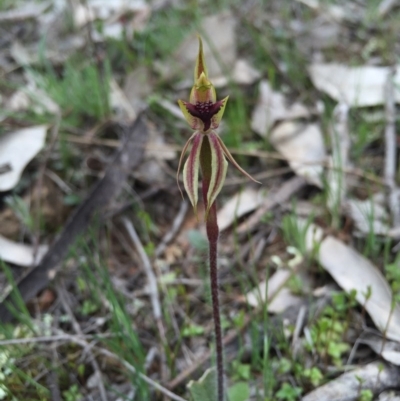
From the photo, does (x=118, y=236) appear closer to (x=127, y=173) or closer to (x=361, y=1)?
(x=127, y=173)

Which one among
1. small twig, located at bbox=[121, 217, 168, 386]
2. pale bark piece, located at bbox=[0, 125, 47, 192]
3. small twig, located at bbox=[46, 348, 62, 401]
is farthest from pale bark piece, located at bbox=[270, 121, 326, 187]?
small twig, located at bbox=[46, 348, 62, 401]

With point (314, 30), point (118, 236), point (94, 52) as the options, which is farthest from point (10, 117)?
point (314, 30)

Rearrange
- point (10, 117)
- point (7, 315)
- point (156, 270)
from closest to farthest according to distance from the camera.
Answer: point (7, 315), point (156, 270), point (10, 117)

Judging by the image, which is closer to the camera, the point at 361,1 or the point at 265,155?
the point at 265,155

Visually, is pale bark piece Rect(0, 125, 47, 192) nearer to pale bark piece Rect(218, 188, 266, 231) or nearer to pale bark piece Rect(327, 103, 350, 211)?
pale bark piece Rect(218, 188, 266, 231)

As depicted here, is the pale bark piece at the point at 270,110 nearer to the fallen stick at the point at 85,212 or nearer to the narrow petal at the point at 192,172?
the fallen stick at the point at 85,212

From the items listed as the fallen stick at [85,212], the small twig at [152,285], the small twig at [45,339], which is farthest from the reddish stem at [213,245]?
the fallen stick at [85,212]

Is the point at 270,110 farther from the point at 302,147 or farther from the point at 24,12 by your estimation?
the point at 24,12
